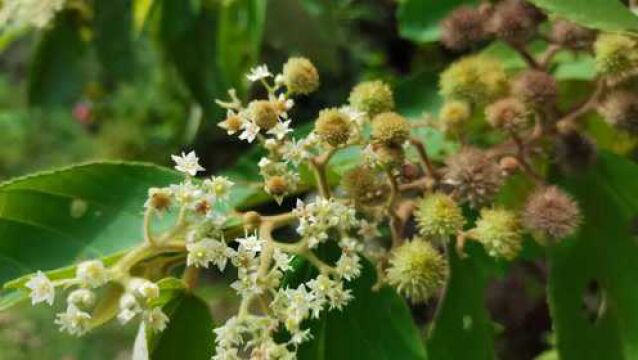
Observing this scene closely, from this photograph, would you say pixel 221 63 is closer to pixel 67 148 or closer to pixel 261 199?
pixel 261 199

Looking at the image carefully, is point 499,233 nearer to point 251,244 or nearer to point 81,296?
point 251,244

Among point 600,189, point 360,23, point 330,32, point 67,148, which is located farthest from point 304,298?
point 67,148

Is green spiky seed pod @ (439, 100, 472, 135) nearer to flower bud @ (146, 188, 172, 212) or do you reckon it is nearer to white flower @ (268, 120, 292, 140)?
white flower @ (268, 120, 292, 140)

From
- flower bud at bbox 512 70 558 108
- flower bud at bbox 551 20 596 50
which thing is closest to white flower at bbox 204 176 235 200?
flower bud at bbox 512 70 558 108

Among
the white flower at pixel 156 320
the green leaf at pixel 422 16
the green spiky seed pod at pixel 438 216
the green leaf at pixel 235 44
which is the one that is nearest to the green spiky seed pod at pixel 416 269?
the green spiky seed pod at pixel 438 216

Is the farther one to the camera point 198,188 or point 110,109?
point 110,109

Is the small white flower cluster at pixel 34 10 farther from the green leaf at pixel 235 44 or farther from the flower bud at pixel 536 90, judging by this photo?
the flower bud at pixel 536 90
